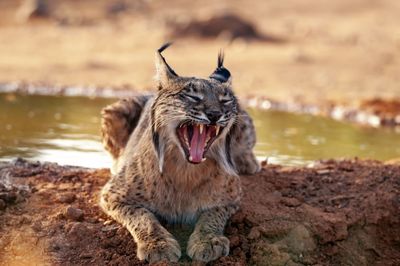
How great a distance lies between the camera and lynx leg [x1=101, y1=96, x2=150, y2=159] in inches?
323

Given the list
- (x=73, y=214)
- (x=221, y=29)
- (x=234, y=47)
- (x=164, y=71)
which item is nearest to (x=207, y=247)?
(x=73, y=214)

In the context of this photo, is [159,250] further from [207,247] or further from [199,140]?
[199,140]

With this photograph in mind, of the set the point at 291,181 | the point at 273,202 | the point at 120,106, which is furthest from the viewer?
the point at 120,106

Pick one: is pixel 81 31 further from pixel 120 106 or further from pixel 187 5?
pixel 120 106

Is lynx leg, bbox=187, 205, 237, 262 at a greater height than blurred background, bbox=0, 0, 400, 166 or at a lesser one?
greater

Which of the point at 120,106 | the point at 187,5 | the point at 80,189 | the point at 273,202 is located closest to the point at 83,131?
the point at 120,106

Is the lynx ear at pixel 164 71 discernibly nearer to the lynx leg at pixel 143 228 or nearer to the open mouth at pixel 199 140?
the open mouth at pixel 199 140

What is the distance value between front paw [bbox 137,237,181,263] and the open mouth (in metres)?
0.58

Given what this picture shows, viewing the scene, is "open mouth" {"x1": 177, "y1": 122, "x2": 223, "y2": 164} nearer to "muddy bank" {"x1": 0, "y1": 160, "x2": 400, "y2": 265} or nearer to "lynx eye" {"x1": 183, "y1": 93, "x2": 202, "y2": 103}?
"lynx eye" {"x1": 183, "y1": 93, "x2": 202, "y2": 103}

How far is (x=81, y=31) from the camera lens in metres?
23.5

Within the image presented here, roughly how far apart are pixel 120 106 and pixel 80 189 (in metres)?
1.36

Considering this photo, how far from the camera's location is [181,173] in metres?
6.04

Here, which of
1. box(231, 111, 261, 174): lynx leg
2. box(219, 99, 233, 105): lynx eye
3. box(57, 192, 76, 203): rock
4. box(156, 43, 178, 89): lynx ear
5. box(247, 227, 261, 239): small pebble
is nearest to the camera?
box(219, 99, 233, 105): lynx eye

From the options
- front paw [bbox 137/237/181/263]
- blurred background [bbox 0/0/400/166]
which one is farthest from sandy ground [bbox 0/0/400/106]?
front paw [bbox 137/237/181/263]
